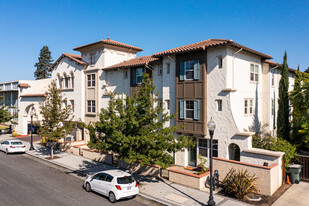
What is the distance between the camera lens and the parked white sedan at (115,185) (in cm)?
1312

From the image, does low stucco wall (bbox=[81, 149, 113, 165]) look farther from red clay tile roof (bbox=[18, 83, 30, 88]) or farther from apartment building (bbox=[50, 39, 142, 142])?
red clay tile roof (bbox=[18, 83, 30, 88])

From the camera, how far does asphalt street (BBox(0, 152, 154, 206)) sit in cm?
1334

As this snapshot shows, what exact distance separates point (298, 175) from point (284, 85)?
8.49 m

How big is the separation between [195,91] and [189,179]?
7.06 metres

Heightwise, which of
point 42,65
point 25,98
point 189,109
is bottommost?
point 189,109

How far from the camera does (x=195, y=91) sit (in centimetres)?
1908

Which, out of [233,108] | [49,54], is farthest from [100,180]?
[49,54]

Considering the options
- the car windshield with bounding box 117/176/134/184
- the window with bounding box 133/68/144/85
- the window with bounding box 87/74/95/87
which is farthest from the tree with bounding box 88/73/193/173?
the window with bounding box 87/74/95/87

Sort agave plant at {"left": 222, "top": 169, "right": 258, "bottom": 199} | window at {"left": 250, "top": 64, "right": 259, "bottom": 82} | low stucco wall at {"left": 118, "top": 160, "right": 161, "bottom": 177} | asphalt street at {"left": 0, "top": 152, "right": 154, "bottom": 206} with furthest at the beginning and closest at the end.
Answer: window at {"left": 250, "top": 64, "right": 259, "bottom": 82} → low stucco wall at {"left": 118, "top": 160, "right": 161, "bottom": 177} → agave plant at {"left": 222, "top": 169, "right": 258, "bottom": 199} → asphalt street at {"left": 0, "top": 152, "right": 154, "bottom": 206}

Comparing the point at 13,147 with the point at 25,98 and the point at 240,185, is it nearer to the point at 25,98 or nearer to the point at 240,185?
the point at 25,98

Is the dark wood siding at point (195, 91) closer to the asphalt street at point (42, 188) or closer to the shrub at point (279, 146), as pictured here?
the shrub at point (279, 146)

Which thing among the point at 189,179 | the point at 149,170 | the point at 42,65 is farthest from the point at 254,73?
the point at 42,65

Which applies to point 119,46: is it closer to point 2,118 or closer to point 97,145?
point 97,145

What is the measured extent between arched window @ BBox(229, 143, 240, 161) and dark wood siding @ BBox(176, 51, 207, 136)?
2252mm
